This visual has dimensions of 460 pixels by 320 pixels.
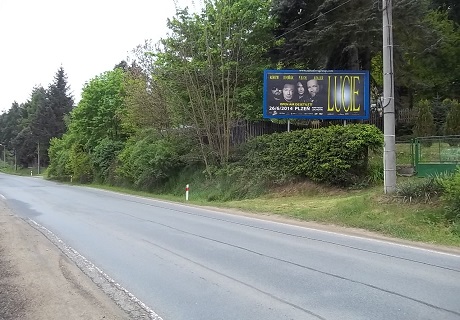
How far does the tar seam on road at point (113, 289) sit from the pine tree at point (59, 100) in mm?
87918

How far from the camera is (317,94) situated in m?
22.5

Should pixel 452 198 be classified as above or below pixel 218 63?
below

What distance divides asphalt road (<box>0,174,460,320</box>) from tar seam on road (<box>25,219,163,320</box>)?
11 centimetres

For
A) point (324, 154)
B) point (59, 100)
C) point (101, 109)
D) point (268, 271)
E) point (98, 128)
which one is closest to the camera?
point (268, 271)

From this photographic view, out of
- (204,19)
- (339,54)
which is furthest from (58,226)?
(339,54)

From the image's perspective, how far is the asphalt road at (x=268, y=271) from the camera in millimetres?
5738

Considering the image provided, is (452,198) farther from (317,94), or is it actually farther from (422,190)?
(317,94)

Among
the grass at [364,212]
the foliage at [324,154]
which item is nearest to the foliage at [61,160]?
the foliage at [324,154]

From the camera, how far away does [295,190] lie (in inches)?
833

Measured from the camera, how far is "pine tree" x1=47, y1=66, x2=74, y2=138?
92.8m

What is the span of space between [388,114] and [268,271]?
371 inches

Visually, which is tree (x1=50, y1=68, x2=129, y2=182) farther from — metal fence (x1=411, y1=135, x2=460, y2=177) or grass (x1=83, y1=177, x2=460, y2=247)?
metal fence (x1=411, y1=135, x2=460, y2=177)

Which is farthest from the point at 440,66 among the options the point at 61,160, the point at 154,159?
the point at 61,160

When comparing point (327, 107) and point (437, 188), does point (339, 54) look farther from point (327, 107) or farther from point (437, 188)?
point (437, 188)
